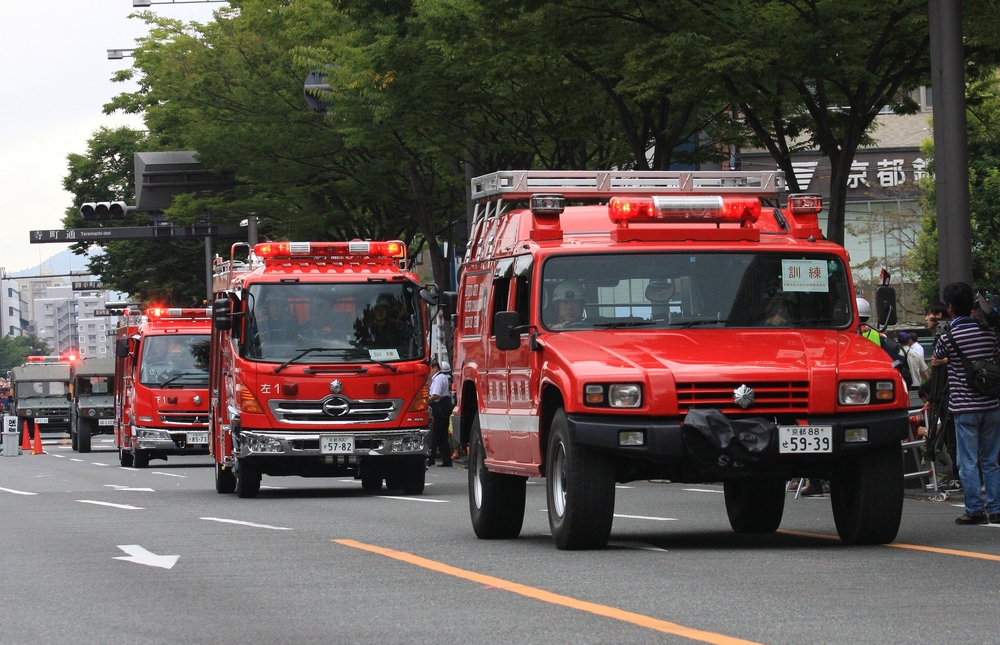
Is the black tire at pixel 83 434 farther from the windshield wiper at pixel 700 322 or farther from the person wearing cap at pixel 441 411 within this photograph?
the windshield wiper at pixel 700 322

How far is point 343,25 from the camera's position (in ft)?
103

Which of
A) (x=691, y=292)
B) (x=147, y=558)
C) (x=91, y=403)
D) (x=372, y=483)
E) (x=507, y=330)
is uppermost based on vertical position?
(x=691, y=292)

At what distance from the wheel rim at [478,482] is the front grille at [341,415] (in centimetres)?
671

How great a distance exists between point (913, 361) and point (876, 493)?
969cm

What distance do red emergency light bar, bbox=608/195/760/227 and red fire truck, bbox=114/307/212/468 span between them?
19.7m

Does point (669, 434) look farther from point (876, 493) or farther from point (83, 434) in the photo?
point (83, 434)

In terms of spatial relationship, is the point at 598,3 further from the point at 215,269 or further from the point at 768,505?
the point at 768,505

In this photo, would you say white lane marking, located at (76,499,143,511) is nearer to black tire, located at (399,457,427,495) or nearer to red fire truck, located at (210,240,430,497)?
red fire truck, located at (210,240,430,497)

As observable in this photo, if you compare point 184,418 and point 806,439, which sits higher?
point 806,439

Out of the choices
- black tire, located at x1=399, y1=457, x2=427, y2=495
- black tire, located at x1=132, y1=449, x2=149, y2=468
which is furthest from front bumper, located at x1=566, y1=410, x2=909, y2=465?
black tire, located at x1=132, y1=449, x2=149, y2=468

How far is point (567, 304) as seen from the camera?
1216 cm

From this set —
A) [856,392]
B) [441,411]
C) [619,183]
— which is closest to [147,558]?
[619,183]

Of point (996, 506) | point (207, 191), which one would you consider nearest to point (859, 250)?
point (207, 191)

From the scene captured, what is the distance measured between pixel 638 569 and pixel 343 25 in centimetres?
2235
